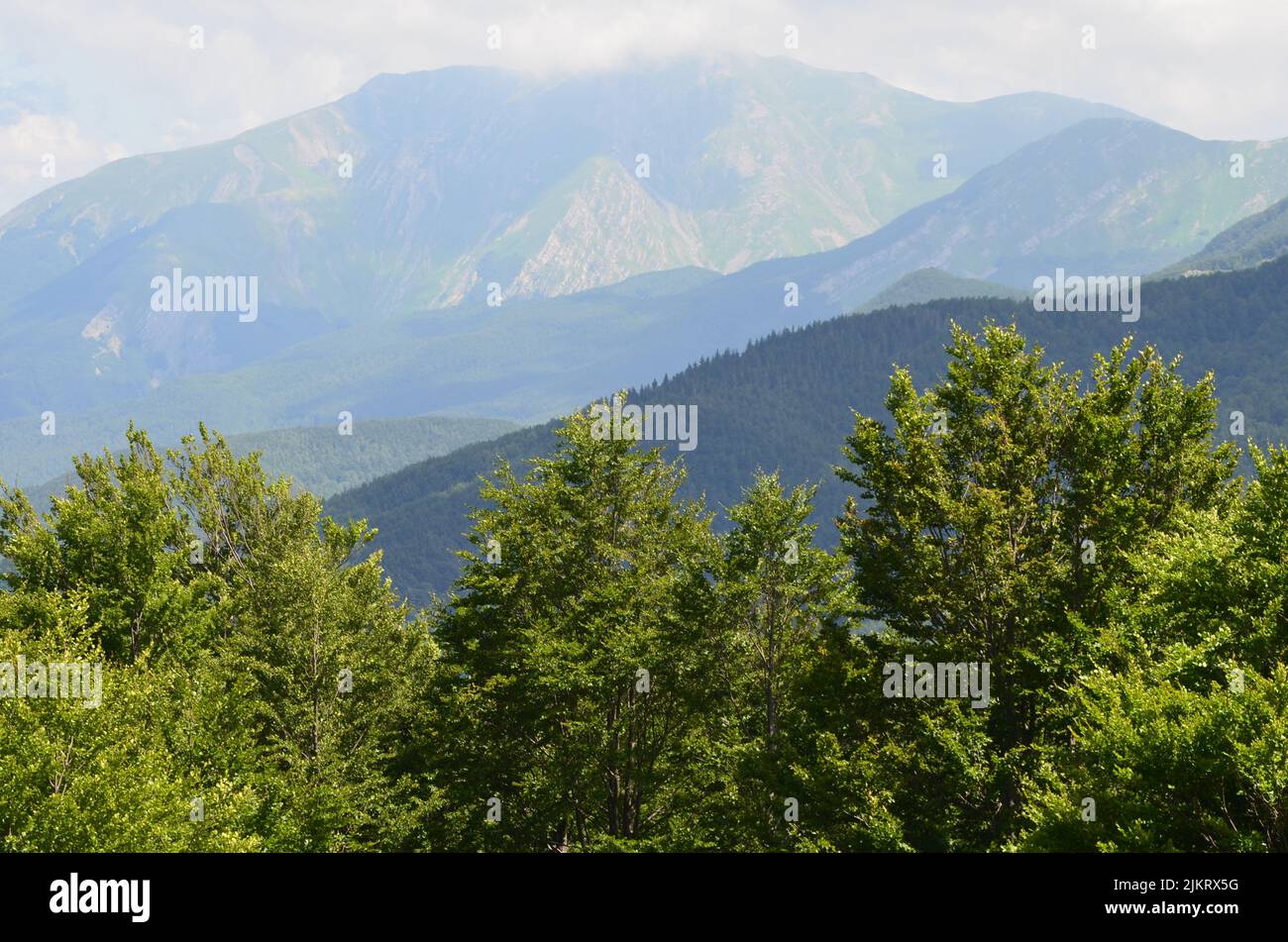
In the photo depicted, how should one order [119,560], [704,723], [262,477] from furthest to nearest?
[262,477] → [119,560] → [704,723]

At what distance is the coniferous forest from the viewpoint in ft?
96.3

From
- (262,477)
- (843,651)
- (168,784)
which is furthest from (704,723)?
(262,477)

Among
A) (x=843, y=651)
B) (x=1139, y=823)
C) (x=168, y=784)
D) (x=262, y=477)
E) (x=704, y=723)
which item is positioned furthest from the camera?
(x=262, y=477)

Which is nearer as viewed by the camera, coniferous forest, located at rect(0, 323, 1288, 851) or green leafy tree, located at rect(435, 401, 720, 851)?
coniferous forest, located at rect(0, 323, 1288, 851)

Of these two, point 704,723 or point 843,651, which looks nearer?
point 843,651

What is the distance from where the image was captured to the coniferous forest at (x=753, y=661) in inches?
1156

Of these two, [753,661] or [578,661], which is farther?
[578,661]

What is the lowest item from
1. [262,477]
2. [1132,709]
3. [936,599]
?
[1132,709]

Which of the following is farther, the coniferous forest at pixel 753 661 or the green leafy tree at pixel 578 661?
the green leafy tree at pixel 578 661

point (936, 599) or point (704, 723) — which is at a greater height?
point (936, 599)

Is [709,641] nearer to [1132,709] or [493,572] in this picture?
[493,572]

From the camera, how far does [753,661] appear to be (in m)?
43.1
